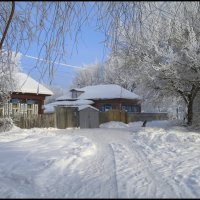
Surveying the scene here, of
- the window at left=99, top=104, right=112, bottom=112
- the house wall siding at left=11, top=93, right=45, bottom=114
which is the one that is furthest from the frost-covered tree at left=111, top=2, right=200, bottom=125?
the window at left=99, top=104, right=112, bottom=112

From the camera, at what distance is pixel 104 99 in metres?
55.5

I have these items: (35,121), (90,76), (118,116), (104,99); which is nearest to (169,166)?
(35,121)

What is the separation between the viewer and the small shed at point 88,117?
3903 centimetres

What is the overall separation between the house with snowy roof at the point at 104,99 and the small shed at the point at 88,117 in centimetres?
1389

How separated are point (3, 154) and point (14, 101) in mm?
26518

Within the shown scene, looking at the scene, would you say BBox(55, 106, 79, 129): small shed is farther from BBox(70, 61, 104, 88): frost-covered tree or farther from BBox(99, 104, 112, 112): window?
BBox(70, 61, 104, 88): frost-covered tree

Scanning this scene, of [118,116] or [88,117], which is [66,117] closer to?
[88,117]

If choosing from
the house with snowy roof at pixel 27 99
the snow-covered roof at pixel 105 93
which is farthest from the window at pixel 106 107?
the house with snowy roof at pixel 27 99

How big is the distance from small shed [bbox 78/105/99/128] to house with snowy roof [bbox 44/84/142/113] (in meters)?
13.9

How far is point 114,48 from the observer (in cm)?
707

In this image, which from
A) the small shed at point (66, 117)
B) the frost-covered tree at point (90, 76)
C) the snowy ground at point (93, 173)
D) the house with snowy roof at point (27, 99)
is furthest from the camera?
the frost-covered tree at point (90, 76)

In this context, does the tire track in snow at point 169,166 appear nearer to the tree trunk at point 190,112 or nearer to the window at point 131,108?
the tree trunk at point 190,112

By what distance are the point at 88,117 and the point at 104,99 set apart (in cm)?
1615

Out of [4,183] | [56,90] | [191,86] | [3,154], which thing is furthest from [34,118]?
[56,90]
